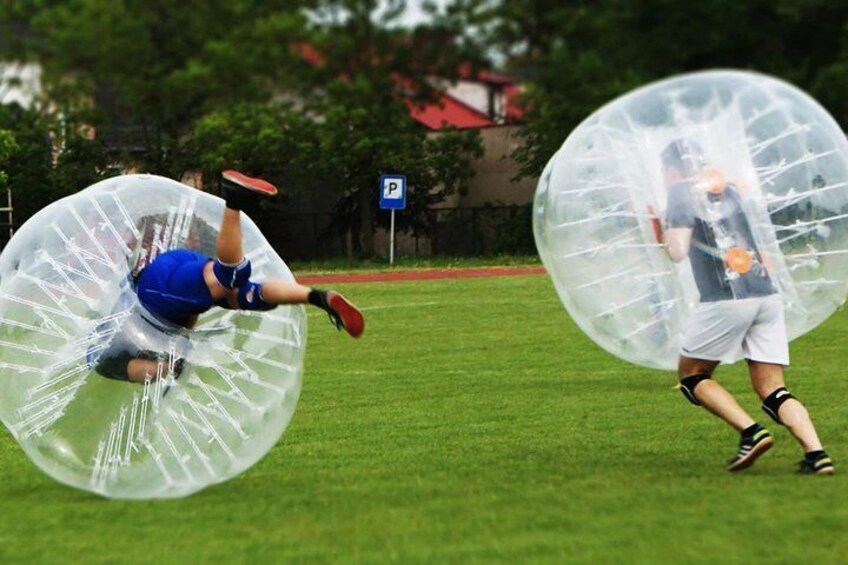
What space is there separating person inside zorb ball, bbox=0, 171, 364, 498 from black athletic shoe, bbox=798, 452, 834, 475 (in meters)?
2.25

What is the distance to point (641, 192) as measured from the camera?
7.28m

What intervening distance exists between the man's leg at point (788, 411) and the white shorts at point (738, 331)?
0.29ft

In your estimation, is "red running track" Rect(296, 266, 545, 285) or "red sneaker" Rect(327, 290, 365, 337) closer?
"red sneaker" Rect(327, 290, 365, 337)

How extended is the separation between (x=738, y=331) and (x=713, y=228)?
521mm

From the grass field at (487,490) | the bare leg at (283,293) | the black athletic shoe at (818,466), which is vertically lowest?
the grass field at (487,490)

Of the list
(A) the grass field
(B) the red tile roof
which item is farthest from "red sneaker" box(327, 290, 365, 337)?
(B) the red tile roof

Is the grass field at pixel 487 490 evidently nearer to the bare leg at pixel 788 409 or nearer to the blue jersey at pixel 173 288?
the bare leg at pixel 788 409

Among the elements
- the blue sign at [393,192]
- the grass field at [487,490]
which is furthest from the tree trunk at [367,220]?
the grass field at [487,490]

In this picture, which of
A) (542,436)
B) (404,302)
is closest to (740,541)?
(542,436)

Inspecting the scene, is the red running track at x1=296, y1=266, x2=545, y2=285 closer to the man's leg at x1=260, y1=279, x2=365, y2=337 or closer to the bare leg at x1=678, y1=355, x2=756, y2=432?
the bare leg at x1=678, y1=355, x2=756, y2=432

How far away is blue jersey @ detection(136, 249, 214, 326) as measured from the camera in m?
6.90

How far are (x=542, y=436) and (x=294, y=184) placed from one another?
28.7 metres

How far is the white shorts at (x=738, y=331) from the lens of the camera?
23.1ft

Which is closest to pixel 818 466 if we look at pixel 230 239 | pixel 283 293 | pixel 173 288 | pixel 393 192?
pixel 283 293
